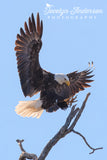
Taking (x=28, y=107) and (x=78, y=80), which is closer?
(x=28, y=107)

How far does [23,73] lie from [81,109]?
1889 mm

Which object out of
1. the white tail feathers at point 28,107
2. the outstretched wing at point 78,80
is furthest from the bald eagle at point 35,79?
the outstretched wing at point 78,80

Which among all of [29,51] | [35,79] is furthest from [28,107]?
[29,51]

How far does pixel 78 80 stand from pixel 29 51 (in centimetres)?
172

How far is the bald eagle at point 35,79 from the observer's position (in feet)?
26.1

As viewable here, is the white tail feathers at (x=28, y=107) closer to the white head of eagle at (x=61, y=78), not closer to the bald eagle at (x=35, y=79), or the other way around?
the bald eagle at (x=35, y=79)

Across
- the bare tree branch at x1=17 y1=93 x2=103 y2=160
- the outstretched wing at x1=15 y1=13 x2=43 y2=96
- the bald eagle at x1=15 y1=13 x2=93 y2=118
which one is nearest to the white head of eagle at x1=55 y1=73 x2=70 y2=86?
the bald eagle at x1=15 y1=13 x2=93 y2=118

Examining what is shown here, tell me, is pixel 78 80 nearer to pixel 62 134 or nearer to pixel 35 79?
pixel 35 79

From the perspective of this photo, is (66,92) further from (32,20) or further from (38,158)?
(38,158)

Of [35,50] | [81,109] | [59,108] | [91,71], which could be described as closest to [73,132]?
[81,109]

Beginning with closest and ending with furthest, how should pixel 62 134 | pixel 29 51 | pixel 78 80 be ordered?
1. pixel 62 134
2. pixel 29 51
3. pixel 78 80

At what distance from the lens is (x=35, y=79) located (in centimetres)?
813

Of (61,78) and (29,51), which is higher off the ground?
(29,51)

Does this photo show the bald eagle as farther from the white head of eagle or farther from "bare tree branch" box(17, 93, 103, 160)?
"bare tree branch" box(17, 93, 103, 160)
